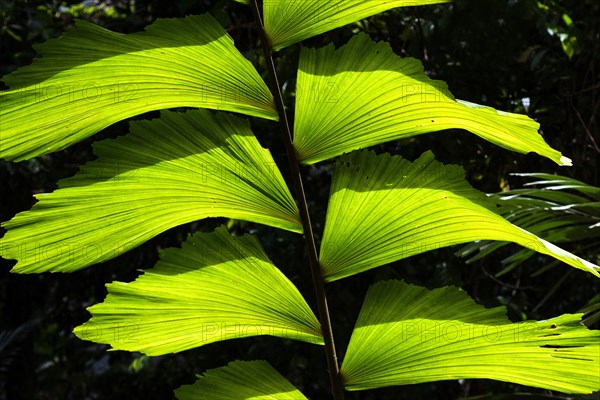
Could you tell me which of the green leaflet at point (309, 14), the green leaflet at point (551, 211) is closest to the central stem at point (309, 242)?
the green leaflet at point (309, 14)

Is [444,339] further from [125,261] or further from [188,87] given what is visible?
[125,261]

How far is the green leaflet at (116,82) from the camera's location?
521 mm

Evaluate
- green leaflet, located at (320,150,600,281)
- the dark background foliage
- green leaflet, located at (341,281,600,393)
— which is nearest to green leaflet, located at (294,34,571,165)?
green leaflet, located at (320,150,600,281)

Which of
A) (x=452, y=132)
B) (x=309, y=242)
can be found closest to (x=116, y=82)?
(x=309, y=242)

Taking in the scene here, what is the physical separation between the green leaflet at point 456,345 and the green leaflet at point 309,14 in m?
Result: 0.22

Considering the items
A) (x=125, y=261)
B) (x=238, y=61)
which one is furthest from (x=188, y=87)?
(x=125, y=261)

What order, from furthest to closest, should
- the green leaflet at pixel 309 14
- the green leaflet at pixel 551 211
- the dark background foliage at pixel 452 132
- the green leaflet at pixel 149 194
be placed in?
the dark background foliage at pixel 452 132 → the green leaflet at pixel 551 211 → the green leaflet at pixel 309 14 → the green leaflet at pixel 149 194

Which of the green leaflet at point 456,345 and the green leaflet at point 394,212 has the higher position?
the green leaflet at point 394,212

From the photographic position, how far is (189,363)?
279cm

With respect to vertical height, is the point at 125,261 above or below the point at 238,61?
above

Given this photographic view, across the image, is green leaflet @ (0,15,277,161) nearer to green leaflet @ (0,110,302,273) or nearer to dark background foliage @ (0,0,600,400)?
green leaflet @ (0,110,302,273)

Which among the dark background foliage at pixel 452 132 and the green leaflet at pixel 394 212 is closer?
the green leaflet at pixel 394 212

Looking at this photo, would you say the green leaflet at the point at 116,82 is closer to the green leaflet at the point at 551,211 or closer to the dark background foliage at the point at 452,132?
the green leaflet at the point at 551,211

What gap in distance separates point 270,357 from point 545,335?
5.69 ft
